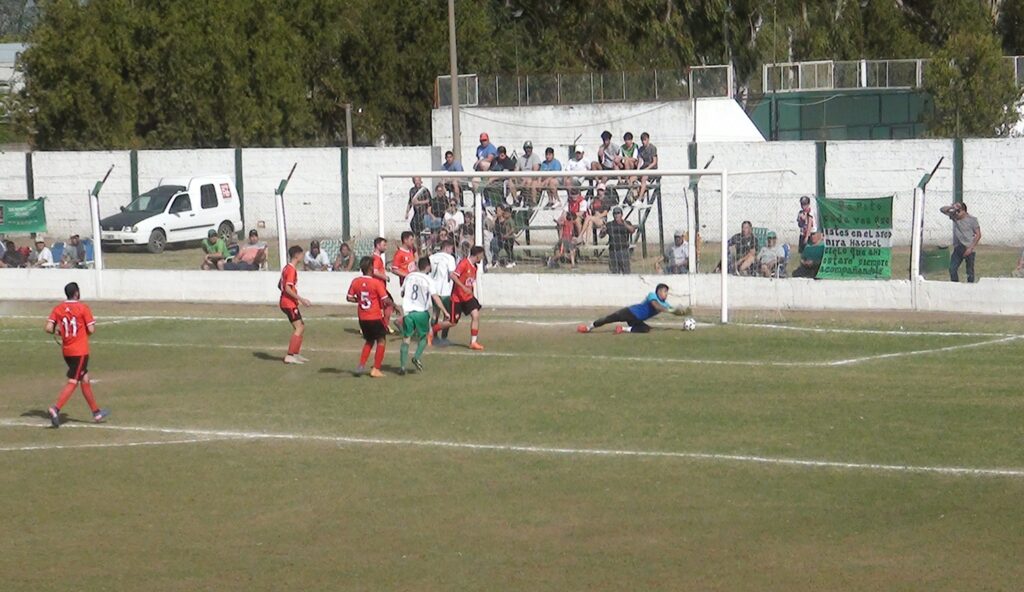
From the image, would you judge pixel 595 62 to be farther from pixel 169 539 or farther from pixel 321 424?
pixel 169 539

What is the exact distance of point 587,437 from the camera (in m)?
14.4

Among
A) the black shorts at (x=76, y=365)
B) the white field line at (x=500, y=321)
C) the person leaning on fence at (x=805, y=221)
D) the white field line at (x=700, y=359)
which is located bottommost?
the white field line at (x=700, y=359)

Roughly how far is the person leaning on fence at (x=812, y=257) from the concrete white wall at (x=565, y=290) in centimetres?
35

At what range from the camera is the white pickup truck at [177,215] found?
36812 mm

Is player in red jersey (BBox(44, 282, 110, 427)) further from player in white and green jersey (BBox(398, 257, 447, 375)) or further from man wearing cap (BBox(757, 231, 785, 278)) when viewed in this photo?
man wearing cap (BBox(757, 231, 785, 278))

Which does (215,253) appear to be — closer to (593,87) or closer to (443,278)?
(443,278)

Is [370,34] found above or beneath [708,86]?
above

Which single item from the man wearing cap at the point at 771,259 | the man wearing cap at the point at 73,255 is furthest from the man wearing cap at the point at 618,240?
the man wearing cap at the point at 73,255

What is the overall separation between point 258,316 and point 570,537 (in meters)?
15.0

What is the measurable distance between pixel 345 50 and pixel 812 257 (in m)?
32.4

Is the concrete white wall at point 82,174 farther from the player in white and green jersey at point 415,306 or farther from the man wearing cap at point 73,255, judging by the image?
the player in white and green jersey at point 415,306

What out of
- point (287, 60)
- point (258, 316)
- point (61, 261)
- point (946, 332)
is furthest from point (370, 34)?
point (946, 332)

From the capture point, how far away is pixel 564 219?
25203mm

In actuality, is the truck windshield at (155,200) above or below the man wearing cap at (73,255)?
above
